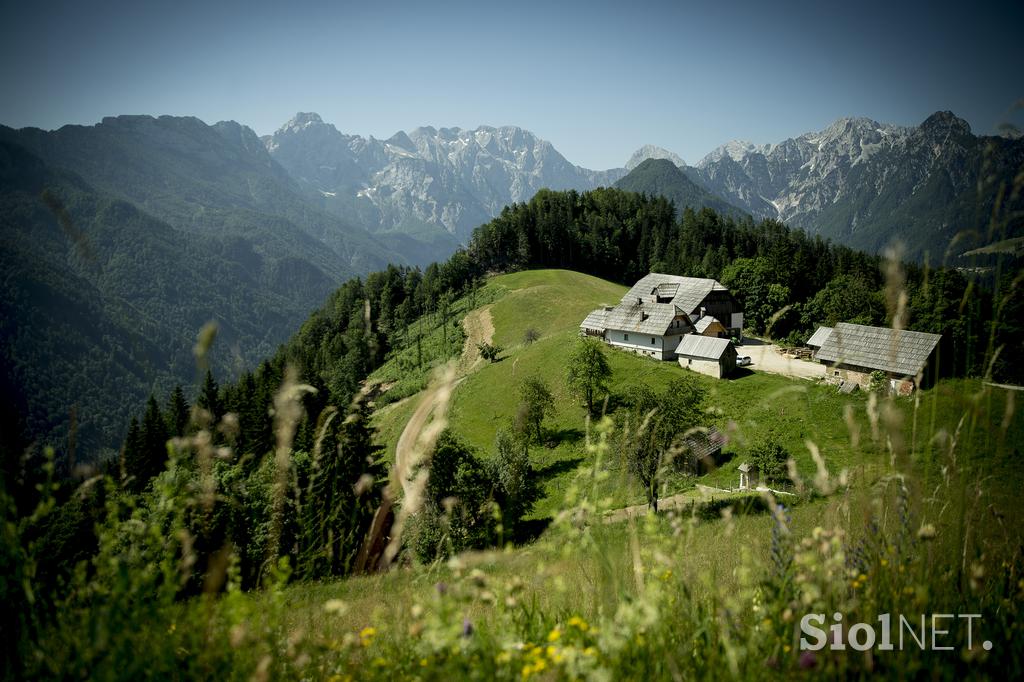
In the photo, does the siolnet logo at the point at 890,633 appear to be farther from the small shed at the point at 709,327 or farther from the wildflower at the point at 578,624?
the small shed at the point at 709,327

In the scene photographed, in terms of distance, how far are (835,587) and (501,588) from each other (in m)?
2.02

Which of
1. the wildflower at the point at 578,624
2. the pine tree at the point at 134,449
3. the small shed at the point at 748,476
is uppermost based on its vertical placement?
the wildflower at the point at 578,624

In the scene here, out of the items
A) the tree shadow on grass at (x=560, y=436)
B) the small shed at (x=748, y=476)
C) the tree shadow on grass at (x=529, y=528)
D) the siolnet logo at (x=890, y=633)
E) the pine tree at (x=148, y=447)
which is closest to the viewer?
the siolnet logo at (x=890, y=633)

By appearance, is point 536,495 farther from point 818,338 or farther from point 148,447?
point 148,447

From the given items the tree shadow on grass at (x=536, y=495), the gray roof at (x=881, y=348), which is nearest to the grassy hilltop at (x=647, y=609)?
the tree shadow on grass at (x=536, y=495)

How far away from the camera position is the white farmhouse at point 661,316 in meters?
48.9

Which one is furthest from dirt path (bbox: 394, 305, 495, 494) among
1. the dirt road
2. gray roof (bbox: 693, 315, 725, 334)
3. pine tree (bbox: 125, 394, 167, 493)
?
pine tree (bbox: 125, 394, 167, 493)

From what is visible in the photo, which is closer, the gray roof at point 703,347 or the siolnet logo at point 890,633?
the siolnet logo at point 890,633

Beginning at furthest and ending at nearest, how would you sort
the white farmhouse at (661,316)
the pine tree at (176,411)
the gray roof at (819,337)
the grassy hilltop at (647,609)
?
the pine tree at (176,411)
the gray roof at (819,337)
the white farmhouse at (661,316)
the grassy hilltop at (647,609)

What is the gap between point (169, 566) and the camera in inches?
111

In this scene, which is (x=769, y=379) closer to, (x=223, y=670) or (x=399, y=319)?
(x=223, y=670)

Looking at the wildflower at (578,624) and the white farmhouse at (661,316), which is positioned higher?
the white farmhouse at (661,316)

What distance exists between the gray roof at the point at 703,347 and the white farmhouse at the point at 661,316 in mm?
2182

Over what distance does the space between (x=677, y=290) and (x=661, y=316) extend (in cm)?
2149
